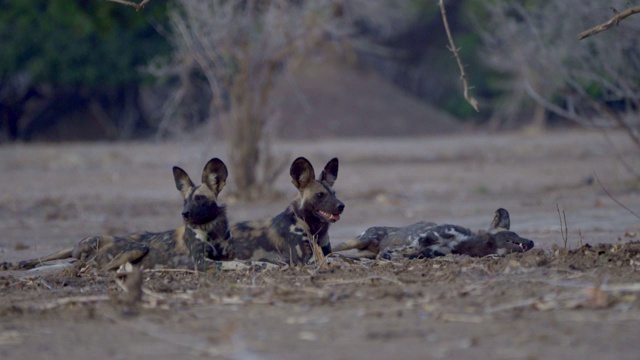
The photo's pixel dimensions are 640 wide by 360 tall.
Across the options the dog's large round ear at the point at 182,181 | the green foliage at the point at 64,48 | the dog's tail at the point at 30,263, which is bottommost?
the dog's tail at the point at 30,263

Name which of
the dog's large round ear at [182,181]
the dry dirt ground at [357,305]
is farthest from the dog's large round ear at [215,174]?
the dry dirt ground at [357,305]

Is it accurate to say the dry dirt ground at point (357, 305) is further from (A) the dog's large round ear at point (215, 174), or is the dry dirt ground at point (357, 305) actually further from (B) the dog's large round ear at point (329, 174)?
(B) the dog's large round ear at point (329, 174)

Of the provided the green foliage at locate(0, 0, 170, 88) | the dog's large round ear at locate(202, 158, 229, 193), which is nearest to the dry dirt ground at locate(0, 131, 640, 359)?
the dog's large round ear at locate(202, 158, 229, 193)

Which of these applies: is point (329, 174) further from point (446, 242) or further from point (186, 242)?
point (186, 242)

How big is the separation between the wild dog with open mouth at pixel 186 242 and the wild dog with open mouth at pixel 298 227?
0.32 m

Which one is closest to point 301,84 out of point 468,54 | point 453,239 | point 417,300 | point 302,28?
Result: point 468,54

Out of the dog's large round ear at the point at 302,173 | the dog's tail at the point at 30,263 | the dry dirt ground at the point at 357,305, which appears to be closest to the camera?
the dry dirt ground at the point at 357,305

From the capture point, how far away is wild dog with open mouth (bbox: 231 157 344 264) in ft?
24.0

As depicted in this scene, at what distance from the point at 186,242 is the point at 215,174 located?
1.78 ft

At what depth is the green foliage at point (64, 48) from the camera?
30875 mm

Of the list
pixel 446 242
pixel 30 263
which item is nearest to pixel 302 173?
pixel 446 242

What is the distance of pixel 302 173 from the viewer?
7473 millimetres

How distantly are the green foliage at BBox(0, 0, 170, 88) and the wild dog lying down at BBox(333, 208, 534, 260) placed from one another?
2346cm

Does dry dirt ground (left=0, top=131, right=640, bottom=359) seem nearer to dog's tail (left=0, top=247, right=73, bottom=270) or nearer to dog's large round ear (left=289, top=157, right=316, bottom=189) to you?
dog's tail (left=0, top=247, right=73, bottom=270)
